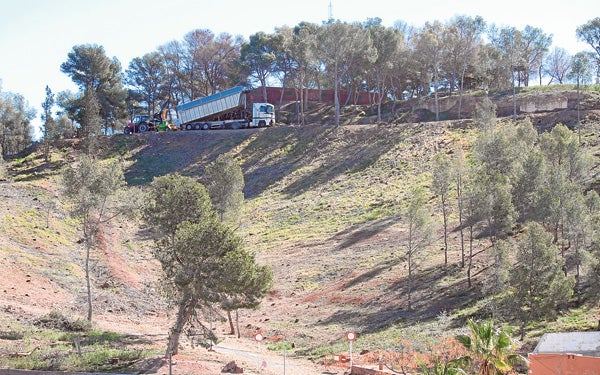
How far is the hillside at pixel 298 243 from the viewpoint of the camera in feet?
123

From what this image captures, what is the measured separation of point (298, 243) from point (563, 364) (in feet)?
121

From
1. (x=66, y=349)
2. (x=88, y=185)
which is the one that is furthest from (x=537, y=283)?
(x=88, y=185)

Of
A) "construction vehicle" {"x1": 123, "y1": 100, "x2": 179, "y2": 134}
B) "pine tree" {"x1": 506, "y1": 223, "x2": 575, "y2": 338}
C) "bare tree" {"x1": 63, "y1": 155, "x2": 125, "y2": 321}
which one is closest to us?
"pine tree" {"x1": 506, "y1": 223, "x2": 575, "y2": 338}

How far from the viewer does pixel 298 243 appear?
56.8 meters

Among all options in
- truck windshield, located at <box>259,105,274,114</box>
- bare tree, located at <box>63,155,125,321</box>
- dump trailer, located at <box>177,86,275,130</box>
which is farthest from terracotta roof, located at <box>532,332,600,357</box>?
truck windshield, located at <box>259,105,274,114</box>

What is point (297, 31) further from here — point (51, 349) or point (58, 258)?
point (51, 349)

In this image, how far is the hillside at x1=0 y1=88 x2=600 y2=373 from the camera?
37.4 m

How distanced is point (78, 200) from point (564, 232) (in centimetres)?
2902

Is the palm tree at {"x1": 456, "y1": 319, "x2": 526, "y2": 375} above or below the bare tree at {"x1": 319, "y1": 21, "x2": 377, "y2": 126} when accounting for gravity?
below

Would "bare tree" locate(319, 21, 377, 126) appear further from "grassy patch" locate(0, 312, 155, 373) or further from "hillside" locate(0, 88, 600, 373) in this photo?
"grassy patch" locate(0, 312, 155, 373)

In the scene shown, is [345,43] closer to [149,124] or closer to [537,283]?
[149,124]

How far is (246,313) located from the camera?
45469mm

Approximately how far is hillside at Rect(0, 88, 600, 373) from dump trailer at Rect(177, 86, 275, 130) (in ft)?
7.17

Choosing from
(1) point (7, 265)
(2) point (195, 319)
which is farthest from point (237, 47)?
(2) point (195, 319)
